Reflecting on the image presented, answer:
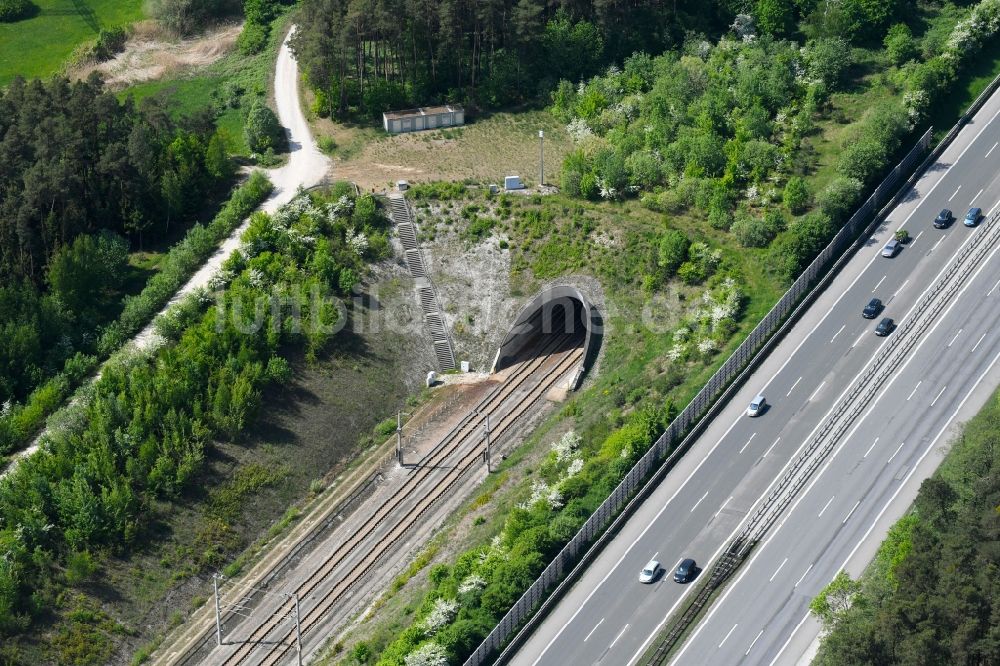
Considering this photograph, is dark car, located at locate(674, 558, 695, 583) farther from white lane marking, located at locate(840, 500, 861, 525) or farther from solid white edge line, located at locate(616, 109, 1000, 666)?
white lane marking, located at locate(840, 500, 861, 525)

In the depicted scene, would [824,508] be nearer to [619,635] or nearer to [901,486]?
[901,486]

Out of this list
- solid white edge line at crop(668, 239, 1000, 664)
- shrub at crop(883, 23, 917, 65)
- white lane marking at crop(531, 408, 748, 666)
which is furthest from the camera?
shrub at crop(883, 23, 917, 65)

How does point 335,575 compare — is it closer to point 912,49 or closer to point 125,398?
point 125,398

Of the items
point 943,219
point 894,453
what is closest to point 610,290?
point 943,219

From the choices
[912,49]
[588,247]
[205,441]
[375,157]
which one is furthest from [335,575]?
[912,49]

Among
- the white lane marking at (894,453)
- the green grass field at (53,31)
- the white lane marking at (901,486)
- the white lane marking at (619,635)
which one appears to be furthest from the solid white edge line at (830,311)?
the green grass field at (53,31)

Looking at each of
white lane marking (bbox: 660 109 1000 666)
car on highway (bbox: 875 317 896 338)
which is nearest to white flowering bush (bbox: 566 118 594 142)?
white lane marking (bbox: 660 109 1000 666)
